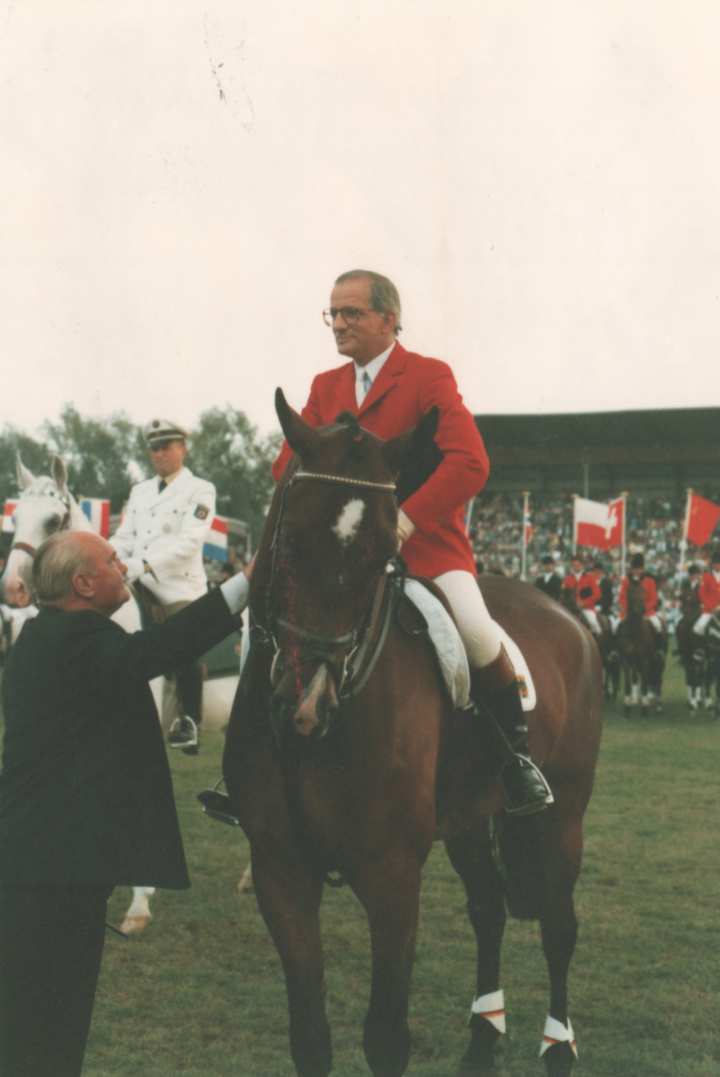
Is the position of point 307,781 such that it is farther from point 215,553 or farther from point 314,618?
point 215,553

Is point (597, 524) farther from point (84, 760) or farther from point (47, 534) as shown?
point (84, 760)

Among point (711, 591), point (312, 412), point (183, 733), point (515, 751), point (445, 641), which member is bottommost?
point (183, 733)

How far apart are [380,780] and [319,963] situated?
0.59 metres

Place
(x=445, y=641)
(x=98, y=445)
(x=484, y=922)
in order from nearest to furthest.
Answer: (x=445, y=641), (x=484, y=922), (x=98, y=445)

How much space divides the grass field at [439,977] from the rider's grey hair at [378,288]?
2836mm

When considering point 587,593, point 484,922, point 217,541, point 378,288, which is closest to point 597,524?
point 587,593

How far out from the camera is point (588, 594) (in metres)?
23.0

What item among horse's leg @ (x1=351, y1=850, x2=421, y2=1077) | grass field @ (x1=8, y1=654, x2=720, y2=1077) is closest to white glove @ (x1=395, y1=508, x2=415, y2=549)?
horse's leg @ (x1=351, y1=850, x2=421, y2=1077)

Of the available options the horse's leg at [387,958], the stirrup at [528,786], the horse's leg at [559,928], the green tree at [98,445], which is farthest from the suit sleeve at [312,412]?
the green tree at [98,445]

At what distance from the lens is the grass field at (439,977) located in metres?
5.16

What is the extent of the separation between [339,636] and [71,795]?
2.61 feet

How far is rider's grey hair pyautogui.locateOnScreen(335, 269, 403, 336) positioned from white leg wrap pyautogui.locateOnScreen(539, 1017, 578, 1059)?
9.26 feet

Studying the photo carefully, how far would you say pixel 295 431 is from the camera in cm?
367

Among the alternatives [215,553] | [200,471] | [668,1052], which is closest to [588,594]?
[215,553]
